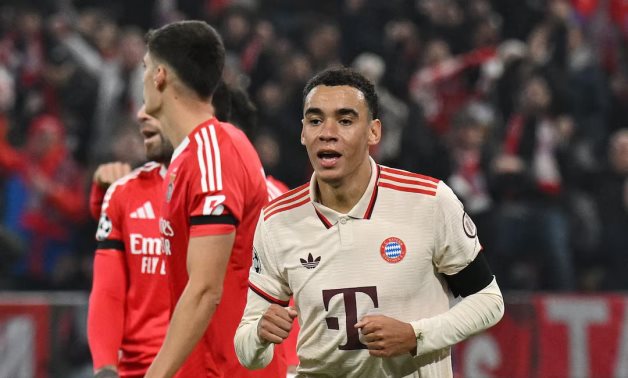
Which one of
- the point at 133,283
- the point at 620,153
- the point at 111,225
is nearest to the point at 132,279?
the point at 133,283

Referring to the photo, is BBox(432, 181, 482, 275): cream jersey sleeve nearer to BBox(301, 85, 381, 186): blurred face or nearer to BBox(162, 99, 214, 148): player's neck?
BBox(301, 85, 381, 186): blurred face

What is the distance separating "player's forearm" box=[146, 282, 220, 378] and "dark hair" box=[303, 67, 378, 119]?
0.79m

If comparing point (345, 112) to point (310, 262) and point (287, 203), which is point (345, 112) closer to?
point (287, 203)

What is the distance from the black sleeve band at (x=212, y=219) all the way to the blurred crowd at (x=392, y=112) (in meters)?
5.61

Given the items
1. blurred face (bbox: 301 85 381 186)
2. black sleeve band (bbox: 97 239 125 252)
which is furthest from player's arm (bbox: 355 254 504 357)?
black sleeve band (bbox: 97 239 125 252)

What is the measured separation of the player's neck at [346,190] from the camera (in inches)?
151

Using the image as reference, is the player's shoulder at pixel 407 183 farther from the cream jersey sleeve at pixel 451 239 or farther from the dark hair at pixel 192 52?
the dark hair at pixel 192 52

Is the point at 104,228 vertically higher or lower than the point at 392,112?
lower

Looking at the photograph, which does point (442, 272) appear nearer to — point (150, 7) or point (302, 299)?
point (302, 299)

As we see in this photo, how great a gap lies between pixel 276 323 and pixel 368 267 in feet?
1.20

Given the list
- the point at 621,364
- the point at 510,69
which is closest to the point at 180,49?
the point at 621,364

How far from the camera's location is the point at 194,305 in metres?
3.82

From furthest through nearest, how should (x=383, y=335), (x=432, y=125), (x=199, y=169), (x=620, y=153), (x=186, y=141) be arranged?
(x=432, y=125)
(x=620, y=153)
(x=186, y=141)
(x=199, y=169)
(x=383, y=335)

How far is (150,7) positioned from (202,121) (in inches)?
318
